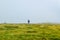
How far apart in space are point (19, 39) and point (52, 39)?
7249mm

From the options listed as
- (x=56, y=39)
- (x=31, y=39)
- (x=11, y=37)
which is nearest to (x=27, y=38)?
(x=31, y=39)

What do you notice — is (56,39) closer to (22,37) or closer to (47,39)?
→ (47,39)

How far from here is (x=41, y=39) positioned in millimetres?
38250

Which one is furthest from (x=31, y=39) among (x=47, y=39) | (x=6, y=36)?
(x=6, y=36)

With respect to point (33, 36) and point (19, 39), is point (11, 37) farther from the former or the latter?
point (33, 36)

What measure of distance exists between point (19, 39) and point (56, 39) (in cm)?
816

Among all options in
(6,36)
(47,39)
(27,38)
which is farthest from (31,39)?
(6,36)

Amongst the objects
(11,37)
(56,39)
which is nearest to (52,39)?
(56,39)

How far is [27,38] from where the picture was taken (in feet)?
128

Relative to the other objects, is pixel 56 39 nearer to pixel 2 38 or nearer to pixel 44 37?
pixel 44 37

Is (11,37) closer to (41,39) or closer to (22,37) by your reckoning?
(22,37)

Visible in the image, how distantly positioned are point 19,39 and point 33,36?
12.1 ft

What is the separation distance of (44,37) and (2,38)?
9255 mm

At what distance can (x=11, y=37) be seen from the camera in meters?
39.8
